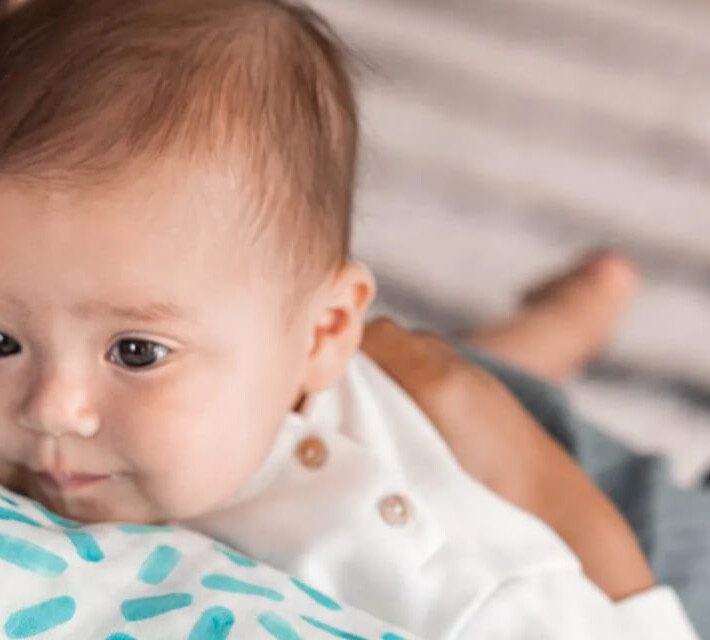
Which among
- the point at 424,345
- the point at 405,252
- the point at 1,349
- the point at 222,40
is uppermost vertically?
the point at 222,40

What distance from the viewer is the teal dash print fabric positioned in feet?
1.71

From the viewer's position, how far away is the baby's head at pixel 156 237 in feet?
1.84

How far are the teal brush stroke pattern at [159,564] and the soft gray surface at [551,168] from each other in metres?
0.68

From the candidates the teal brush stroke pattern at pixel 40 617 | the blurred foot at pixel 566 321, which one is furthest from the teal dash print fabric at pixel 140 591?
the blurred foot at pixel 566 321

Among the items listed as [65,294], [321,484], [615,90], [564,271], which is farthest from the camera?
[615,90]

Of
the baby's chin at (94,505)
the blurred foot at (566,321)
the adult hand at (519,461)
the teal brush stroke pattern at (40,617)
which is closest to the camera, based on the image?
the teal brush stroke pattern at (40,617)

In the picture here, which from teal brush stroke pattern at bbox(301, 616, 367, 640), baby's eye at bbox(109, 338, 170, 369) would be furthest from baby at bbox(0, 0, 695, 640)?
teal brush stroke pattern at bbox(301, 616, 367, 640)

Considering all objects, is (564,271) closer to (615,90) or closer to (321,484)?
(615,90)

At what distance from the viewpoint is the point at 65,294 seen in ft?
1.85

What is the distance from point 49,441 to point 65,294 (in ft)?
0.25

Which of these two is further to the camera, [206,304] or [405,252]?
[405,252]

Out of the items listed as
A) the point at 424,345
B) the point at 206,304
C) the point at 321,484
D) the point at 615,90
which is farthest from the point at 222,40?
the point at 615,90

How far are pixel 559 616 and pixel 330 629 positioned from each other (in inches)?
A: 7.3

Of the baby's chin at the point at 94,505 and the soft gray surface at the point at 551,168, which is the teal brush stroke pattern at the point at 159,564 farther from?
the soft gray surface at the point at 551,168
